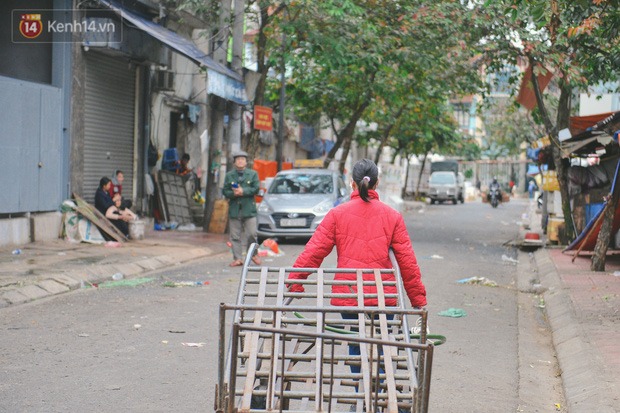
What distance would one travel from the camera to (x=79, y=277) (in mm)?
9859

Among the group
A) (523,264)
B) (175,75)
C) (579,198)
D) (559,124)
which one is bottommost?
(523,264)

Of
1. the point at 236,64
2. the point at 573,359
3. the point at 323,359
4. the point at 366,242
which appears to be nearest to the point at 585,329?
the point at 573,359

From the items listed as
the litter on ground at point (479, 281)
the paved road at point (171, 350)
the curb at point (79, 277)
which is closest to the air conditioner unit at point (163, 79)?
the curb at point (79, 277)

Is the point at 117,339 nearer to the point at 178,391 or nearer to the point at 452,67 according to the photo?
the point at 178,391

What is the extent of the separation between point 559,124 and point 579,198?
5.39 feet

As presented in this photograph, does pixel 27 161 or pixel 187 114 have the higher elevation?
pixel 187 114

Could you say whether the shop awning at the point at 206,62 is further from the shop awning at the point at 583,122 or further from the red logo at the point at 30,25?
the shop awning at the point at 583,122

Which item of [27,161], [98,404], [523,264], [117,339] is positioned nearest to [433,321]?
[117,339]

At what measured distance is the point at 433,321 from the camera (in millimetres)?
7754

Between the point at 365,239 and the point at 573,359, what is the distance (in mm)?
3138

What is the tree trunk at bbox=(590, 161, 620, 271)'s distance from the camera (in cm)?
1114

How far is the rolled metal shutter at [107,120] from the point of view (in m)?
15.2

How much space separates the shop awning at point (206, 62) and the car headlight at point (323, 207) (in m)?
2.97

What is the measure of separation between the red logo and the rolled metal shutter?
1.18 metres
